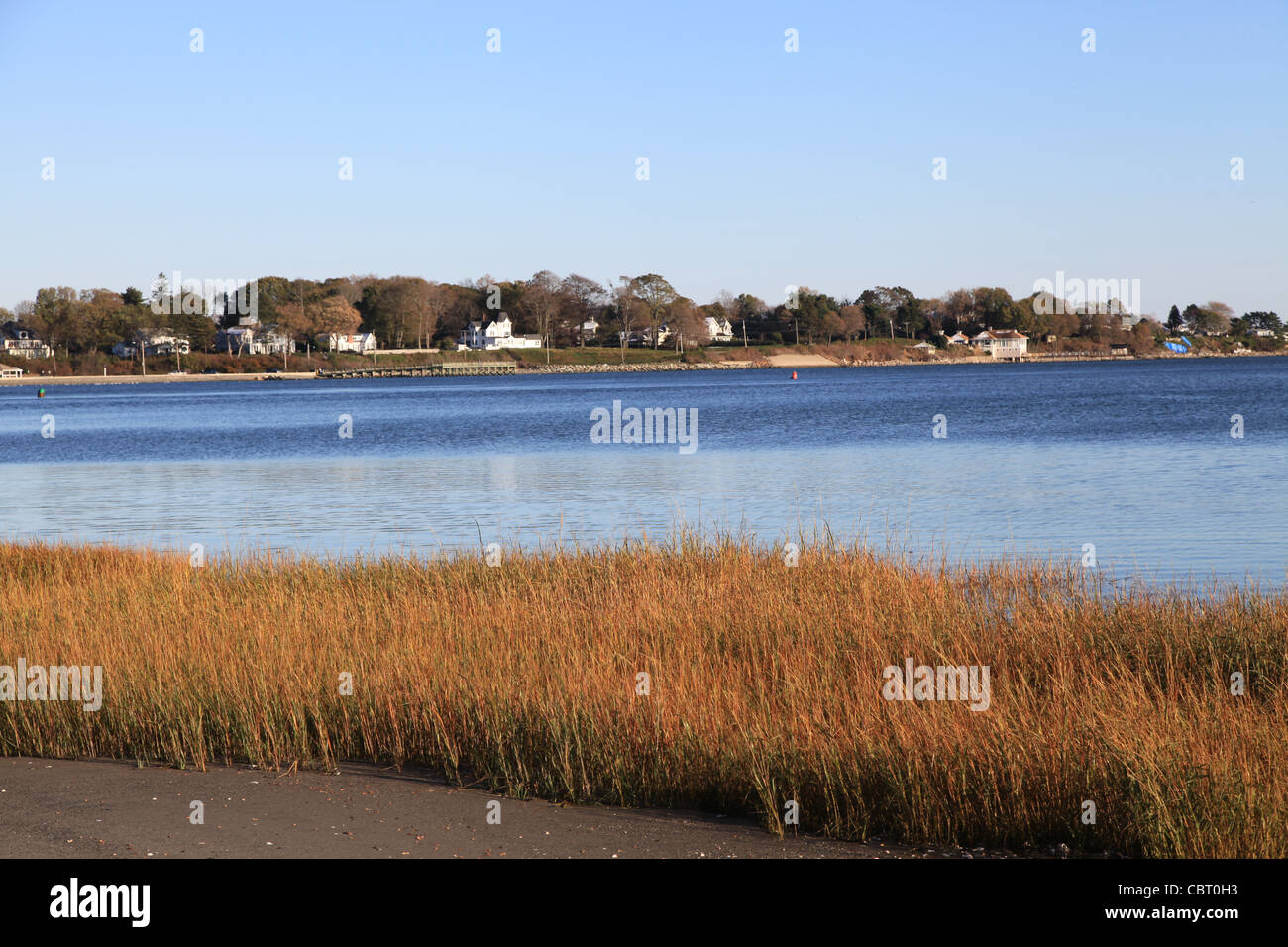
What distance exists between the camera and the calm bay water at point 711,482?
77.3 feet

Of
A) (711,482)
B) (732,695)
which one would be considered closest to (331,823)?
(732,695)

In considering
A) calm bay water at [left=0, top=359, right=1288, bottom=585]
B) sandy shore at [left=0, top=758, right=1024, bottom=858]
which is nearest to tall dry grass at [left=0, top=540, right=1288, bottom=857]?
sandy shore at [left=0, top=758, right=1024, bottom=858]

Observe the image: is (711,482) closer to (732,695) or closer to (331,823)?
(732,695)

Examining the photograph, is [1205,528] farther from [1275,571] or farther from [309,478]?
[309,478]

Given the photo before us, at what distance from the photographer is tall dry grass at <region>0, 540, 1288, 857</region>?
285 inches

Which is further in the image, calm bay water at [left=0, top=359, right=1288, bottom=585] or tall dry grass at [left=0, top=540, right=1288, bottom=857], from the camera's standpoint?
calm bay water at [left=0, top=359, right=1288, bottom=585]

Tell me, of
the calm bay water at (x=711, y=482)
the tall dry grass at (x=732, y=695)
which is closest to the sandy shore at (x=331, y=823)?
the tall dry grass at (x=732, y=695)

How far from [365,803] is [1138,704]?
509 cm

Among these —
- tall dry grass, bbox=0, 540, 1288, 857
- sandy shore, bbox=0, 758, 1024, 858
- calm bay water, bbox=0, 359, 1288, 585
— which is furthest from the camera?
calm bay water, bbox=0, 359, 1288, 585

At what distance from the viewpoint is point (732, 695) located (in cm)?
898

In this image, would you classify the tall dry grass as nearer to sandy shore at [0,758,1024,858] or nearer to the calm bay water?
sandy shore at [0,758,1024,858]

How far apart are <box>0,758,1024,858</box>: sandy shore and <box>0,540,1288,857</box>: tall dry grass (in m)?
0.31
